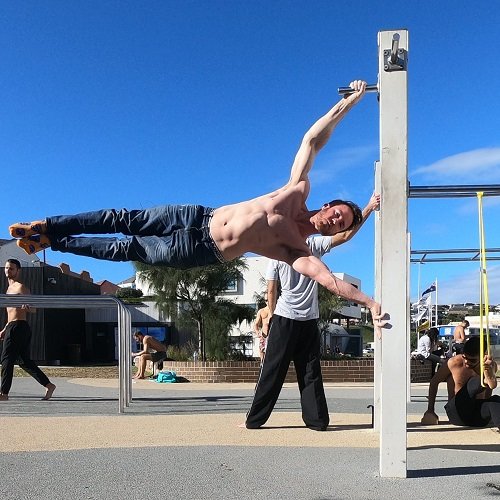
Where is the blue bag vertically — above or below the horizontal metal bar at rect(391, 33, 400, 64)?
below

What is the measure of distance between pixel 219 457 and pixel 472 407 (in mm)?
2353

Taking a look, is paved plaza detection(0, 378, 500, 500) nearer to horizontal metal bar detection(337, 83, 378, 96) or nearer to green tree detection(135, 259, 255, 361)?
horizontal metal bar detection(337, 83, 378, 96)

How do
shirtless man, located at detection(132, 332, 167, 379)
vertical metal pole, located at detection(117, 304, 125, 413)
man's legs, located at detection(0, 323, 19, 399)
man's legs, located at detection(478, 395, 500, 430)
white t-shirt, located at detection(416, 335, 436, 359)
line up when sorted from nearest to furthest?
man's legs, located at detection(478, 395, 500, 430) → vertical metal pole, located at detection(117, 304, 125, 413) → man's legs, located at detection(0, 323, 19, 399) → shirtless man, located at detection(132, 332, 167, 379) → white t-shirt, located at detection(416, 335, 436, 359)

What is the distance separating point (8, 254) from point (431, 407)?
1115 inches

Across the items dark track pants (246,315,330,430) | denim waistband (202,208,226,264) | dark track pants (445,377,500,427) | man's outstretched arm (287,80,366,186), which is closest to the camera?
denim waistband (202,208,226,264)

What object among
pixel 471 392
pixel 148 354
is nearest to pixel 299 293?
pixel 471 392

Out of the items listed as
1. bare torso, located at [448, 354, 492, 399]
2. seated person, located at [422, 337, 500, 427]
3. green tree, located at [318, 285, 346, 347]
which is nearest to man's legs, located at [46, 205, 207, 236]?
seated person, located at [422, 337, 500, 427]

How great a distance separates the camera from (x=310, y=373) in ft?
20.7

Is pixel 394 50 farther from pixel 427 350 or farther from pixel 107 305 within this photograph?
pixel 427 350

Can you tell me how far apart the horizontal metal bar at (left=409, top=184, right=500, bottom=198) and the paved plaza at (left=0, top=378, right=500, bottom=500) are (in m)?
1.94

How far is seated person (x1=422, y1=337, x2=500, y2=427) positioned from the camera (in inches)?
217

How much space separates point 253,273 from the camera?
31.2m

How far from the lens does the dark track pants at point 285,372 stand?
619 centimetres

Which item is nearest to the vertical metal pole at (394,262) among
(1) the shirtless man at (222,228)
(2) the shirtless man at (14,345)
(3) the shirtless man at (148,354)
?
(1) the shirtless man at (222,228)
